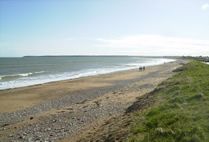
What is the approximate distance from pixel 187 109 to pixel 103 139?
3.47 m

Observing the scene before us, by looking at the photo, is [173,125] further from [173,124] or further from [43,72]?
[43,72]

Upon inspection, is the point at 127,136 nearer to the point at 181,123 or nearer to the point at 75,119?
the point at 181,123

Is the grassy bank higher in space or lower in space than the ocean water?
higher

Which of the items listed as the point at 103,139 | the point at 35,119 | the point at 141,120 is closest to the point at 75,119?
the point at 35,119

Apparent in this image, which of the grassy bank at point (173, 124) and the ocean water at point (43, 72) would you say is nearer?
the grassy bank at point (173, 124)

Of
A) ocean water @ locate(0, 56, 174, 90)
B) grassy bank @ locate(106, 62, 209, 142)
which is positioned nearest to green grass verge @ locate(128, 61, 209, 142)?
grassy bank @ locate(106, 62, 209, 142)

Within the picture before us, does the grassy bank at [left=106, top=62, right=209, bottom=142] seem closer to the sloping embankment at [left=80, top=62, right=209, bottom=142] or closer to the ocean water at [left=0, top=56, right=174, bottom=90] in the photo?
the sloping embankment at [left=80, top=62, right=209, bottom=142]

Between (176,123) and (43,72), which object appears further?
(43,72)

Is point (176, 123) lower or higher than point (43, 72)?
higher

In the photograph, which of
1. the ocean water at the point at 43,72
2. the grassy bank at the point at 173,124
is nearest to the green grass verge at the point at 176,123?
the grassy bank at the point at 173,124

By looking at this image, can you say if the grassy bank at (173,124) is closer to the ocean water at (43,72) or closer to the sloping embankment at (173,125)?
the sloping embankment at (173,125)

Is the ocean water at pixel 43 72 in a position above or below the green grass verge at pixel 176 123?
below

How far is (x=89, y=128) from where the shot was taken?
8.14m

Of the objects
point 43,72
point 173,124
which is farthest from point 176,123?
point 43,72
